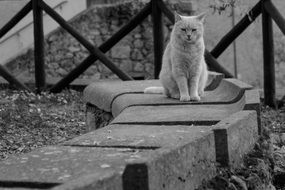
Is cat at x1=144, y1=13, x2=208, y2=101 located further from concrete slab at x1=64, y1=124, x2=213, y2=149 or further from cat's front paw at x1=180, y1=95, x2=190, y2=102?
concrete slab at x1=64, y1=124, x2=213, y2=149

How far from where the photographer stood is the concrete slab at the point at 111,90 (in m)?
5.46

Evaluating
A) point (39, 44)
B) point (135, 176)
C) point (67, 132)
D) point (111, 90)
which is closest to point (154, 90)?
point (111, 90)

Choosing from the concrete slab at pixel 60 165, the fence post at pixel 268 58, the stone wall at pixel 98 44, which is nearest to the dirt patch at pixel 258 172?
the concrete slab at pixel 60 165

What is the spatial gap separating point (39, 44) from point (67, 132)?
2.87m

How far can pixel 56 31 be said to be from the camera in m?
11.7

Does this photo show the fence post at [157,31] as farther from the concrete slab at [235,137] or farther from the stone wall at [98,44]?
the concrete slab at [235,137]

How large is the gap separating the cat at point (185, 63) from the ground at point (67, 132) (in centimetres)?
77

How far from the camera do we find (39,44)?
927 centimetres

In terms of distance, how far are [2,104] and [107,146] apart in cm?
505

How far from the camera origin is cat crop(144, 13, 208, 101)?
5422 millimetres

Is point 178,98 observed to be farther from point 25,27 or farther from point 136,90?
point 25,27

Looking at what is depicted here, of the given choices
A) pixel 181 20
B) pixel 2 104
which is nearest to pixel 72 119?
pixel 2 104

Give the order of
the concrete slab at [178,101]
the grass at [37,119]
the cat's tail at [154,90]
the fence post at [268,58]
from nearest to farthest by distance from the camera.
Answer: the concrete slab at [178,101]
the cat's tail at [154,90]
the grass at [37,119]
the fence post at [268,58]

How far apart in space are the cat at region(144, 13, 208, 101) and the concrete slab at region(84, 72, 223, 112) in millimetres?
383
